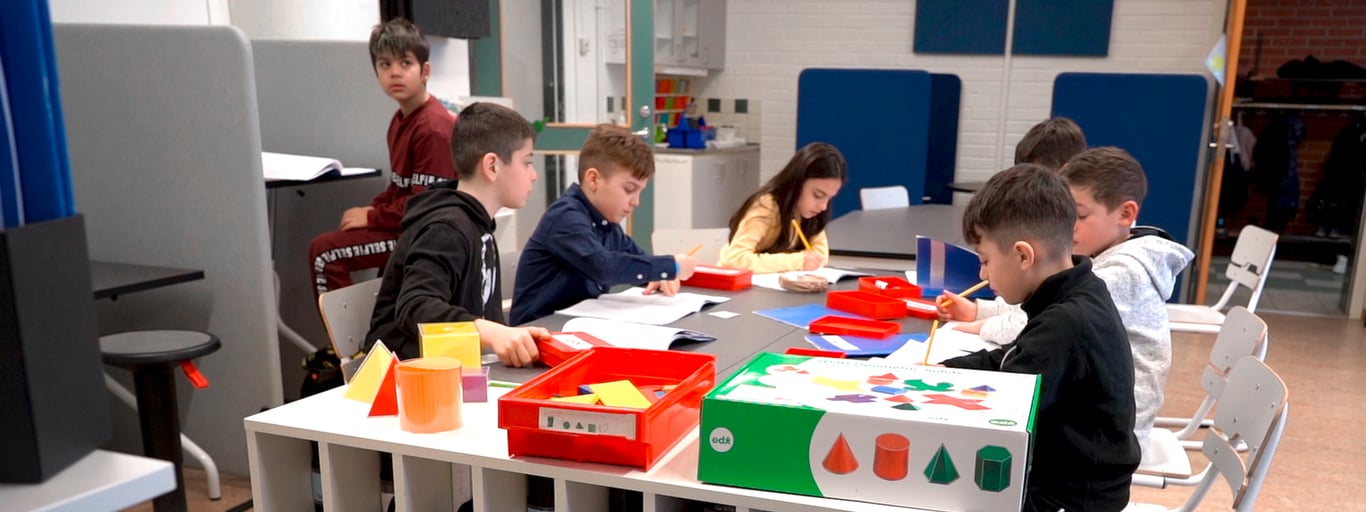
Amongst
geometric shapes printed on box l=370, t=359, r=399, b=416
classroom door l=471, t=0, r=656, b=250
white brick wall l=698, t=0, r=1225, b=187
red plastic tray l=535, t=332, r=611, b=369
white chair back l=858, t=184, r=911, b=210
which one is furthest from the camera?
white brick wall l=698, t=0, r=1225, b=187

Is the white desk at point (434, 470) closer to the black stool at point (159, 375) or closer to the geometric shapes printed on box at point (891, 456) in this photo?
the geometric shapes printed on box at point (891, 456)

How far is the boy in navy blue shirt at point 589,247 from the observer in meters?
2.55

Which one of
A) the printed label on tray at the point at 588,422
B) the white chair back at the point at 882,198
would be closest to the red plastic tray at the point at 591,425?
the printed label on tray at the point at 588,422

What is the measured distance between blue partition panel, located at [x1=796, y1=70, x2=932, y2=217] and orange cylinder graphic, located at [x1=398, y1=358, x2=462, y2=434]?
4.73 metres

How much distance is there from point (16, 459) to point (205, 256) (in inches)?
94.3

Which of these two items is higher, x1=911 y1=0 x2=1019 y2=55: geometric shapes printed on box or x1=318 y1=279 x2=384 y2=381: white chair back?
x1=911 y1=0 x2=1019 y2=55: geometric shapes printed on box

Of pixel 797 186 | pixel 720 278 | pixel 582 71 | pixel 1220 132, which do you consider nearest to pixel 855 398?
pixel 720 278

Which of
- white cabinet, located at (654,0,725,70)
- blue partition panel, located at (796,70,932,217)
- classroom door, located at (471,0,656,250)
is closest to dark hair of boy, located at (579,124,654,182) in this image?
classroom door, located at (471,0,656,250)

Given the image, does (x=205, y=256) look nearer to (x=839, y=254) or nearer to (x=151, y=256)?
(x=151, y=256)

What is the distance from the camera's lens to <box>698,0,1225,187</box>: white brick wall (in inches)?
225

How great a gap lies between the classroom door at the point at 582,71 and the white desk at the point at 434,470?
3275 millimetres

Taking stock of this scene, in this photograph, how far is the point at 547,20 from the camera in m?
5.16

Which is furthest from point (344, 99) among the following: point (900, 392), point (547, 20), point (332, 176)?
point (900, 392)

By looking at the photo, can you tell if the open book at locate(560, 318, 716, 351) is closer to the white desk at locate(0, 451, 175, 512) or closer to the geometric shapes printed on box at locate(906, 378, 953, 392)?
the geometric shapes printed on box at locate(906, 378, 953, 392)
